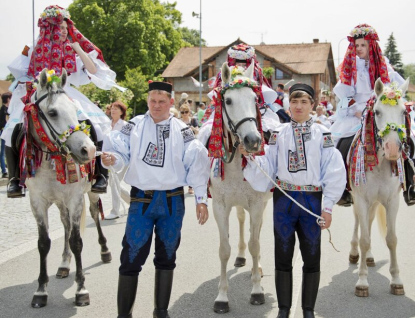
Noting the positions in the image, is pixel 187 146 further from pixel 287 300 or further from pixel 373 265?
pixel 373 265

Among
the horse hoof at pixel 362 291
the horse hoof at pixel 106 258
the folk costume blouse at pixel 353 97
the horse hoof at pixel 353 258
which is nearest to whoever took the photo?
the horse hoof at pixel 362 291

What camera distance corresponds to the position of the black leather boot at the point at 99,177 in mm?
5914

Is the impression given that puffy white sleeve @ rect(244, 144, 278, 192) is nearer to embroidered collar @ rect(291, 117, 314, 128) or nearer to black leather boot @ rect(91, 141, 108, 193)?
embroidered collar @ rect(291, 117, 314, 128)

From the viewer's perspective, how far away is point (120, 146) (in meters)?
4.21

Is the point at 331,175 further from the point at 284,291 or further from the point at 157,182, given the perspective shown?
the point at 157,182

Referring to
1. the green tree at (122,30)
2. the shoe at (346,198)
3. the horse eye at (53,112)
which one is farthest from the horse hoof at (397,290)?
the green tree at (122,30)

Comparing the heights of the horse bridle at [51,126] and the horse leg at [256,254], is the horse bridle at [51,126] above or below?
above

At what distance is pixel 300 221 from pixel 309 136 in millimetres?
775

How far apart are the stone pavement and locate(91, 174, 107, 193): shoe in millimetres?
2030

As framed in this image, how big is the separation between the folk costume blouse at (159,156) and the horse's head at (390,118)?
6.13ft

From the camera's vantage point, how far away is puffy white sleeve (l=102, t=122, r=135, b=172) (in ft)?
13.6

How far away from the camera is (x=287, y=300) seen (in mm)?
Answer: 4301

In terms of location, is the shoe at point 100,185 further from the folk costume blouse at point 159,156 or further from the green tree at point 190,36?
the green tree at point 190,36

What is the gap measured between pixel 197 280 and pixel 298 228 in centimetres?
195
